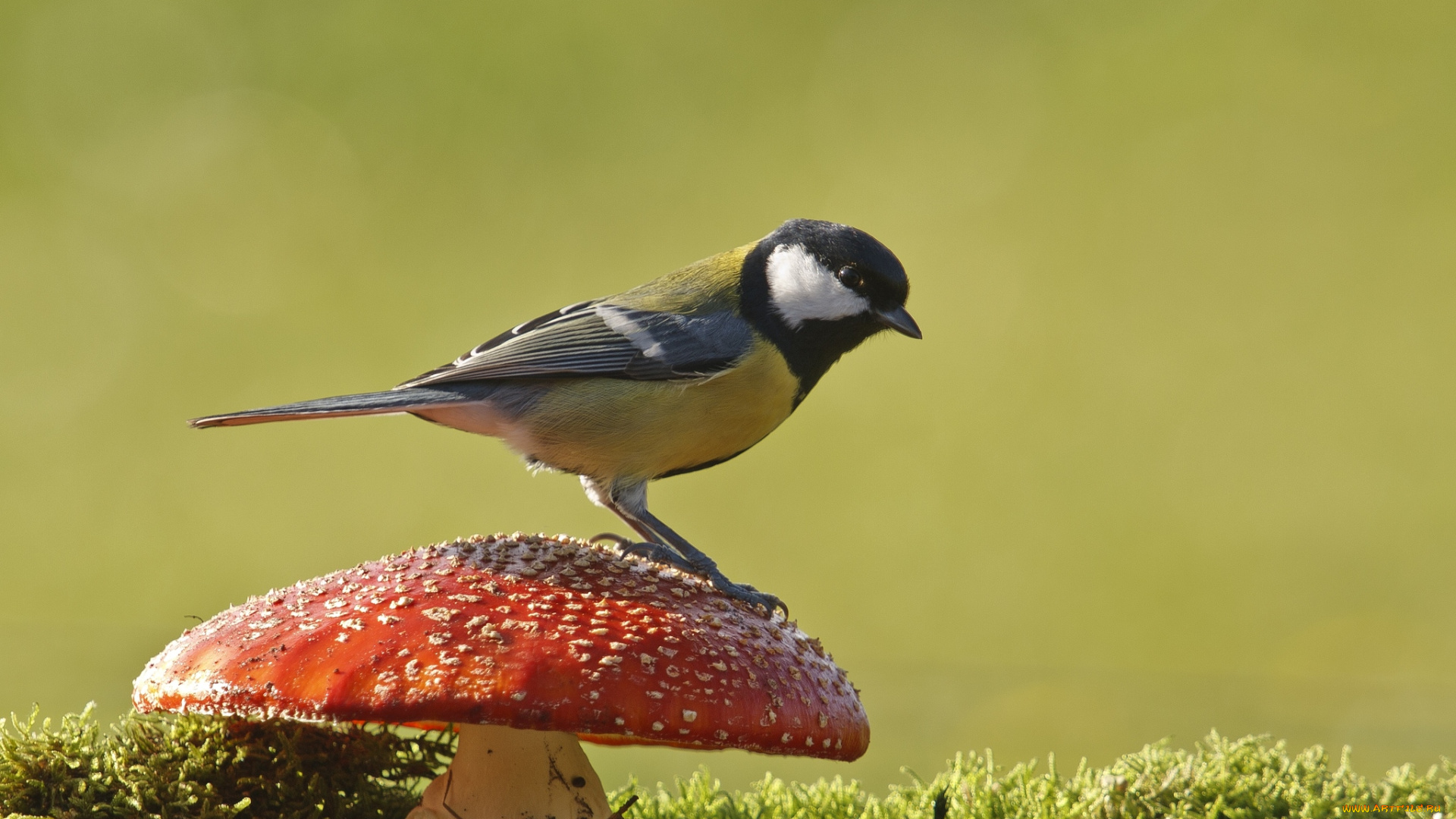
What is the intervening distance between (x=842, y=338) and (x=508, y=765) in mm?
1086

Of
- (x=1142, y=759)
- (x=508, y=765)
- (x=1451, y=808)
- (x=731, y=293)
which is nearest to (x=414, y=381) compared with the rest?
(x=731, y=293)

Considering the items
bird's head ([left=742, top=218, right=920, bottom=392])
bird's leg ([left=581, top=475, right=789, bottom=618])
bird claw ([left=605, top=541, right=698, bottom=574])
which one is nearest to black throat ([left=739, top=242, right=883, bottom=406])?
bird's head ([left=742, top=218, right=920, bottom=392])

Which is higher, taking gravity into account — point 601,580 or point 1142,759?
point 1142,759

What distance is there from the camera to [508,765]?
66.0 inches

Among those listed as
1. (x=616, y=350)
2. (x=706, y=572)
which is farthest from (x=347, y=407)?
(x=706, y=572)

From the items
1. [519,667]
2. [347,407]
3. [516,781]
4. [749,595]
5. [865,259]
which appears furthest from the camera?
[865,259]

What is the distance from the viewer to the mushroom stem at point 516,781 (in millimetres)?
1672

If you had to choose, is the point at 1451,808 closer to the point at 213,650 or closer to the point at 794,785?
the point at 794,785

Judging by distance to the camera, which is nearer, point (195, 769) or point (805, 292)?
point (195, 769)

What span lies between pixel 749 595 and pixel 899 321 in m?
0.69

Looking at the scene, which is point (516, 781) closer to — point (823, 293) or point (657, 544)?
point (657, 544)

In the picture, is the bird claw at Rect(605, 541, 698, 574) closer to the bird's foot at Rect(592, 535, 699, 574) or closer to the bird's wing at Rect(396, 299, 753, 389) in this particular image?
the bird's foot at Rect(592, 535, 699, 574)

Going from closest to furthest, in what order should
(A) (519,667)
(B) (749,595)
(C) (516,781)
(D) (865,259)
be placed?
(A) (519,667)
(C) (516,781)
(B) (749,595)
(D) (865,259)

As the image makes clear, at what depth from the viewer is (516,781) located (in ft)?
5.49
